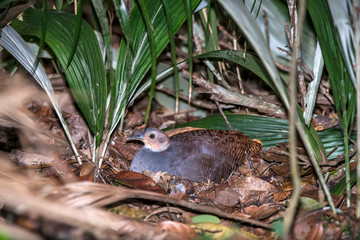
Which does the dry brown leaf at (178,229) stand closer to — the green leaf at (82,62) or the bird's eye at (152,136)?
the green leaf at (82,62)

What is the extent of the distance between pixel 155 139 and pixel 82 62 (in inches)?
37.0

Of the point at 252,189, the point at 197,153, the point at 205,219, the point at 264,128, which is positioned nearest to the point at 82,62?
the point at 197,153

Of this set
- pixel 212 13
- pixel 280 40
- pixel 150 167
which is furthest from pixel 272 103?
pixel 150 167

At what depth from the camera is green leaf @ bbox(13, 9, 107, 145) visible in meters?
2.70

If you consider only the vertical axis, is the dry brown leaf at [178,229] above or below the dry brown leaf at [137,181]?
below

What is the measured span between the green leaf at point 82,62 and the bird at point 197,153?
621 millimetres

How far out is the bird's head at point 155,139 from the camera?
3.35 meters

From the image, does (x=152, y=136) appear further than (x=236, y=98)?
No

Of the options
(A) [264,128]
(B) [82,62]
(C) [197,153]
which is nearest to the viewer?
(B) [82,62]

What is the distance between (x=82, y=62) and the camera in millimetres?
2768

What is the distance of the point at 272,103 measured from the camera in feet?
11.9

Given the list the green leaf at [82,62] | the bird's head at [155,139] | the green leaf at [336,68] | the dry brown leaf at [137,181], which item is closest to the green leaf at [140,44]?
the green leaf at [82,62]

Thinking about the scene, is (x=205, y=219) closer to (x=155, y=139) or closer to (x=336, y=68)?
(x=336, y=68)

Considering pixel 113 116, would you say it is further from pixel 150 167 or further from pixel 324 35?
pixel 324 35
